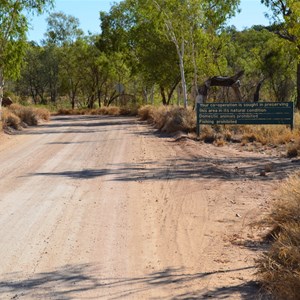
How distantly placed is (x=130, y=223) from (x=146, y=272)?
2085mm

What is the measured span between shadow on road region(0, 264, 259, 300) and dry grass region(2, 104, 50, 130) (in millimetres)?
21572

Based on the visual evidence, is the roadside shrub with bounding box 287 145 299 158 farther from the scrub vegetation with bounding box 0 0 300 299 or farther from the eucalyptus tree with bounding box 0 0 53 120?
the eucalyptus tree with bounding box 0 0 53 120

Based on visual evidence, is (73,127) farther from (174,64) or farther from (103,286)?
(103,286)

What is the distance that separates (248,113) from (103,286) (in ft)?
52.4

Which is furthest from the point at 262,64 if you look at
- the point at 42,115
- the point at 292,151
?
the point at 292,151

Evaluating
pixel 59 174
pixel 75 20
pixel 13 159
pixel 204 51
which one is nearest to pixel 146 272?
pixel 59 174

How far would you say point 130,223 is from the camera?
789 centimetres

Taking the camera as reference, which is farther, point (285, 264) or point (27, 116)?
point (27, 116)

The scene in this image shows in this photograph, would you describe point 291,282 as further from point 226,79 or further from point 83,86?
point 83,86

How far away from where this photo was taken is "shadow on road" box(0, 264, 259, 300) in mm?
5148

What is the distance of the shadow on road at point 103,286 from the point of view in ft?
16.9

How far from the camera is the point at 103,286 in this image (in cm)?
539

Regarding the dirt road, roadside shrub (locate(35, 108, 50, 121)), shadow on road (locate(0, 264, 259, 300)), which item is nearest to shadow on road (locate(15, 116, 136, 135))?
roadside shrub (locate(35, 108, 50, 121))

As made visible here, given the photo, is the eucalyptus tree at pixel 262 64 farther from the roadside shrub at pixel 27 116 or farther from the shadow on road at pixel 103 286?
the shadow on road at pixel 103 286
